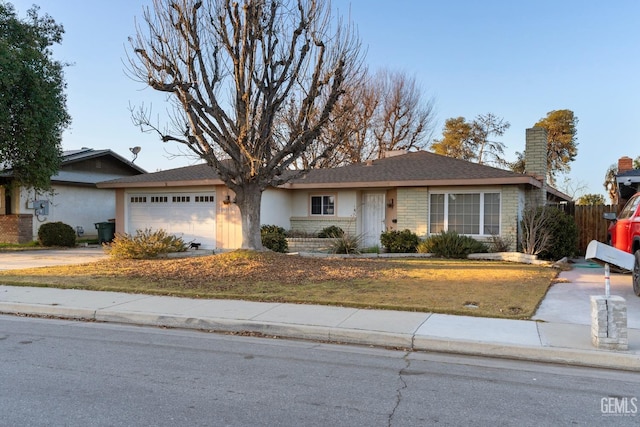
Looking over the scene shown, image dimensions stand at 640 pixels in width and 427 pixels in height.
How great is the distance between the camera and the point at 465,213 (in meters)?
17.0

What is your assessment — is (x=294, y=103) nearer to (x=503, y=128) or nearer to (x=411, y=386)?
(x=411, y=386)

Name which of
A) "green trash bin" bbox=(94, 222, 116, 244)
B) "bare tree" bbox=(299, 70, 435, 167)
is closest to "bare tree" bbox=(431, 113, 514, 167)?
"bare tree" bbox=(299, 70, 435, 167)

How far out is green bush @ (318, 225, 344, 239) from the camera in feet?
60.3

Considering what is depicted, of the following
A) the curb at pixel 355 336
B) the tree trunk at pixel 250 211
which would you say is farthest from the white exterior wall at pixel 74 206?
the curb at pixel 355 336

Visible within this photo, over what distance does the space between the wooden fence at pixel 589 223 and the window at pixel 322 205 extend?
8.97 metres

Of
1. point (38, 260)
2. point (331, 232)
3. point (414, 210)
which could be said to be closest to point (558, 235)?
point (414, 210)

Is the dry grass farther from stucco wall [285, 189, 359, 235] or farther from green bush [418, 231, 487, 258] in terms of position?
stucco wall [285, 189, 359, 235]

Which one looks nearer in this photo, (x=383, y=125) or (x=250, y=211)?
(x=250, y=211)

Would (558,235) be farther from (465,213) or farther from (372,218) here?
(372,218)

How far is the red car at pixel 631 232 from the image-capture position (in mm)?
9141

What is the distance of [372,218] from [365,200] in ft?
2.54

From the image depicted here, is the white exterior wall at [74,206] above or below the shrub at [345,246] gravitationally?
above

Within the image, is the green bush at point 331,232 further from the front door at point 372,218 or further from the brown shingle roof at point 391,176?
the brown shingle roof at point 391,176

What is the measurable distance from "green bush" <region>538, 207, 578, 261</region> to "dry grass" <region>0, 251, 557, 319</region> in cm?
229
